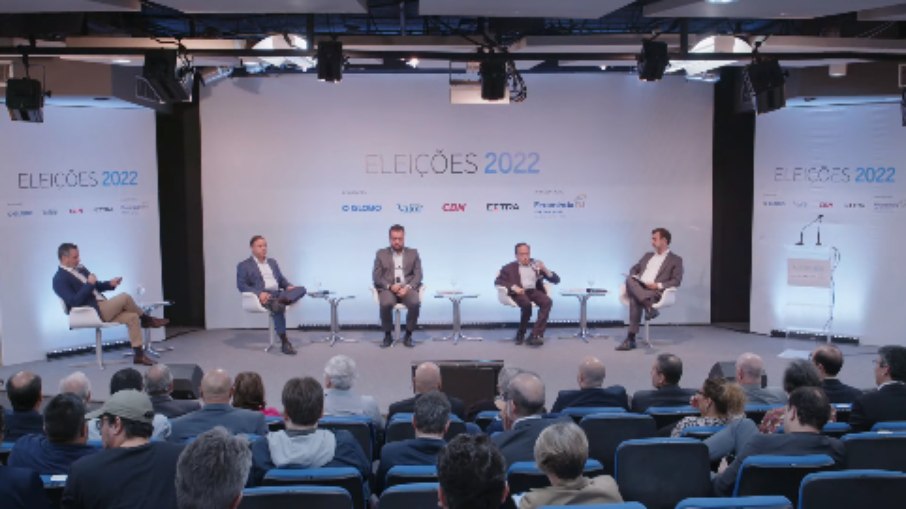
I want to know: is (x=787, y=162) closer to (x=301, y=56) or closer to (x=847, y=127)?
(x=847, y=127)

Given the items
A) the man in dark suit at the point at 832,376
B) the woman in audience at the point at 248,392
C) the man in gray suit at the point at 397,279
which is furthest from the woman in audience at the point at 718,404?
the man in gray suit at the point at 397,279

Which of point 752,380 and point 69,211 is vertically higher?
point 69,211

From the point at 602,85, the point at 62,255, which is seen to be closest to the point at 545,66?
the point at 602,85

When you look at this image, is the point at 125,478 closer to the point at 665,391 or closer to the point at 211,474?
the point at 211,474

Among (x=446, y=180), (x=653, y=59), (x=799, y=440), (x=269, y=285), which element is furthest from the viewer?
(x=446, y=180)

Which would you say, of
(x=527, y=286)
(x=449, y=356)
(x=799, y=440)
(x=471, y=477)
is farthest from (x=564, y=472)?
(x=527, y=286)

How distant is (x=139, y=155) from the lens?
1047cm

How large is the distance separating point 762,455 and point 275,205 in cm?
843

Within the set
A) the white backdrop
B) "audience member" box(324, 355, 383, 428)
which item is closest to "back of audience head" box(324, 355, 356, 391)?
"audience member" box(324, 355, 383, 428)

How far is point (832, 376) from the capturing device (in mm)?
5469

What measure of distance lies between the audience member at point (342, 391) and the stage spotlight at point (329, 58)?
3.32 meters

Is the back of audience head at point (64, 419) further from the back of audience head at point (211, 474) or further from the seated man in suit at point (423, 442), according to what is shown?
the back of audience head at point (211, 474)

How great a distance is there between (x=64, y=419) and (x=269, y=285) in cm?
657

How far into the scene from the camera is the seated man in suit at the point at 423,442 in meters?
3.91
